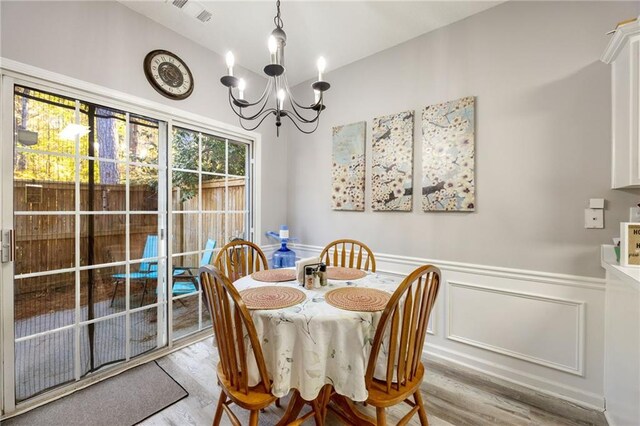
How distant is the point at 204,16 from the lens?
220cm

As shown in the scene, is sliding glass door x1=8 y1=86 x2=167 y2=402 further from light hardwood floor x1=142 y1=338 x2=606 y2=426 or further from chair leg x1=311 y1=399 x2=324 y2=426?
chair leg x1=311 y1=399 x2=324 y2=426

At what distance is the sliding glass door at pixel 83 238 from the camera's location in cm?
172

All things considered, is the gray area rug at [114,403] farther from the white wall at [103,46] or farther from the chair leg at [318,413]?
the white wall at [103,46]

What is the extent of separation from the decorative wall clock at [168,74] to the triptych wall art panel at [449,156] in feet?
7.31

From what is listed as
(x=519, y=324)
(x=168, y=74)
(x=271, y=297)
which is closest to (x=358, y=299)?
(x=271, y=297)

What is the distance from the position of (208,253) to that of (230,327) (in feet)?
5.82

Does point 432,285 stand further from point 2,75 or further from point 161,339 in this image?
point 2,75

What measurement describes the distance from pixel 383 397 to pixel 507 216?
1661mm

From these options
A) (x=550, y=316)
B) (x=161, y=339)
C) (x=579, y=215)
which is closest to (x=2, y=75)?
(x=161, y=339)

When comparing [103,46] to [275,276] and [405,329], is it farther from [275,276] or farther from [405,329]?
[405,329]

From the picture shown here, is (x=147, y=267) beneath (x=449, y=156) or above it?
beneath

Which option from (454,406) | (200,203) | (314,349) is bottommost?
(454,406)

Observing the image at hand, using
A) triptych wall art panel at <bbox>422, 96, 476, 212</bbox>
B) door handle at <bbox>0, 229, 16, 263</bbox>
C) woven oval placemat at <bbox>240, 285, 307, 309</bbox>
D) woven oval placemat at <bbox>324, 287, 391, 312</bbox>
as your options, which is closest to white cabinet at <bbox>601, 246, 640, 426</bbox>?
triptych wall art panel at <bbox>422, 96, 476, 212</bbox>

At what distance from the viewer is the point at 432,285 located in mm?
1266
